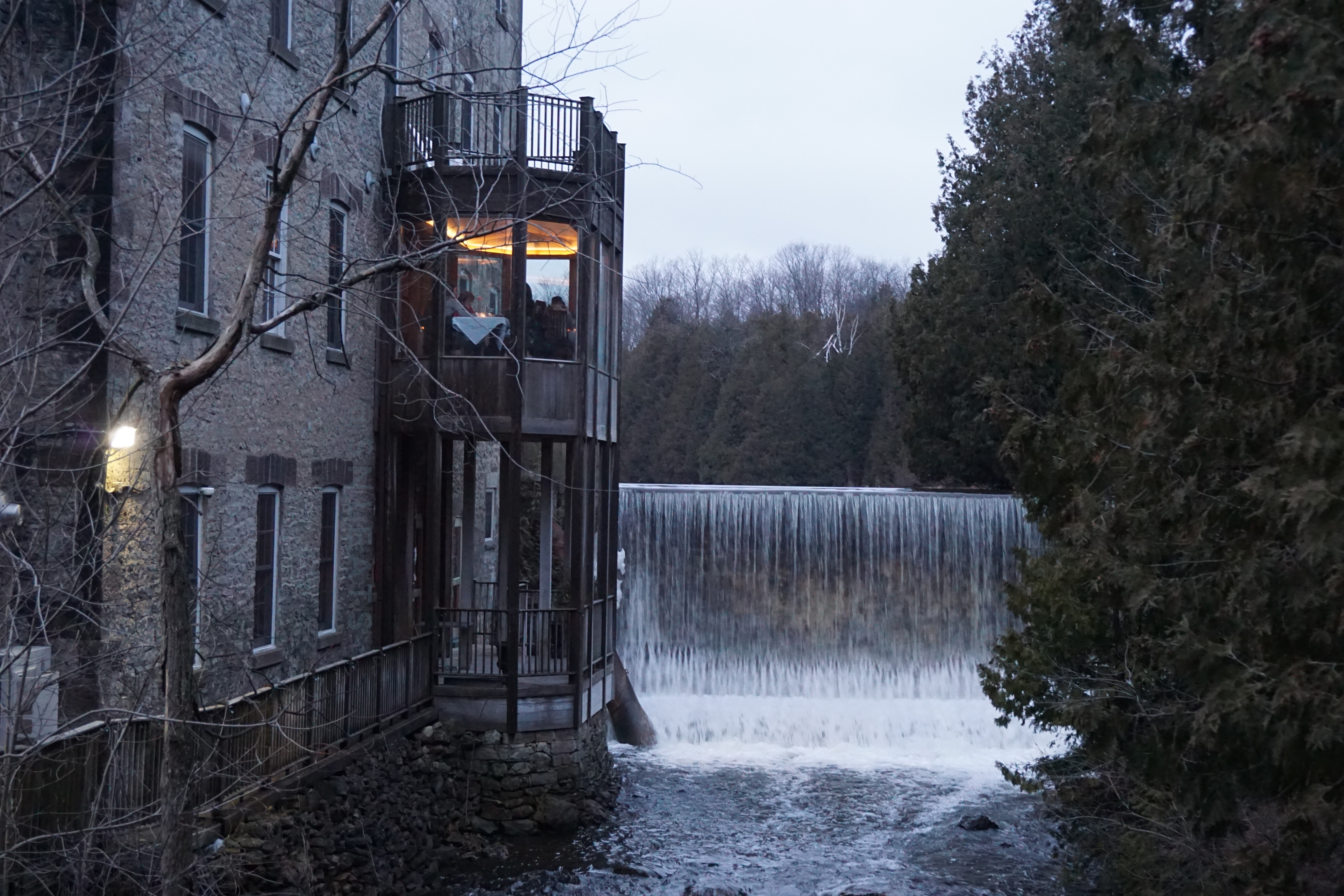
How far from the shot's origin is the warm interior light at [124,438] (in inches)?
364

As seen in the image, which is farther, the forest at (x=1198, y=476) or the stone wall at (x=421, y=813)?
the stone wall at (x=421, y=813)

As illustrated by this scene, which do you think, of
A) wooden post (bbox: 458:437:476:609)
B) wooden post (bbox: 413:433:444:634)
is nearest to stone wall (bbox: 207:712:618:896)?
wooden post (bbox: 413:433:444:634)

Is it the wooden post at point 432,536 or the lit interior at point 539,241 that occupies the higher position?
the lit interior at point 539,241

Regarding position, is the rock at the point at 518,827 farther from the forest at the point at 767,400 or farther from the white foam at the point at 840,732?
the forest at the point at 767,400

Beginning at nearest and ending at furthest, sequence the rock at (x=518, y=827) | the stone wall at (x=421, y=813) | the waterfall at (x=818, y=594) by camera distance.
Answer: the stone wall at (x=421, y=813) < the rock at (x=518, y=827) < the waterfall at (x=818, y=594)

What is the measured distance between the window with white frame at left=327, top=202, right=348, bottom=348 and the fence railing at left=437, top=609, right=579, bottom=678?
3.53 m

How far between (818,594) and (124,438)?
16.6 meters

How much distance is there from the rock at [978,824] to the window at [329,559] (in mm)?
8626

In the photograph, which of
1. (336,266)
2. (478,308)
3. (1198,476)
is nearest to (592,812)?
(478,308)

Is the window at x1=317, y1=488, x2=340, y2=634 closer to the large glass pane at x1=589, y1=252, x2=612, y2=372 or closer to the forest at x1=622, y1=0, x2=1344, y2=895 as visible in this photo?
the large glass pane at x1=589, y1=252, x2=612, y2=372

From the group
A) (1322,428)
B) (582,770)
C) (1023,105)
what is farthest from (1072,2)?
(1023,105)

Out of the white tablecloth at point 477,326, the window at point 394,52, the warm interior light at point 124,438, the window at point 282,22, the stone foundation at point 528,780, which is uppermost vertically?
the window at point 394,52

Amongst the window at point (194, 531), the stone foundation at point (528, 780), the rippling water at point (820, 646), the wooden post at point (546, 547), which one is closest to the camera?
the window at point (194, 531)

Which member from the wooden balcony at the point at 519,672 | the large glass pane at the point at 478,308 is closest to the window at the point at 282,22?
the large glass pane at the point at 478,308
